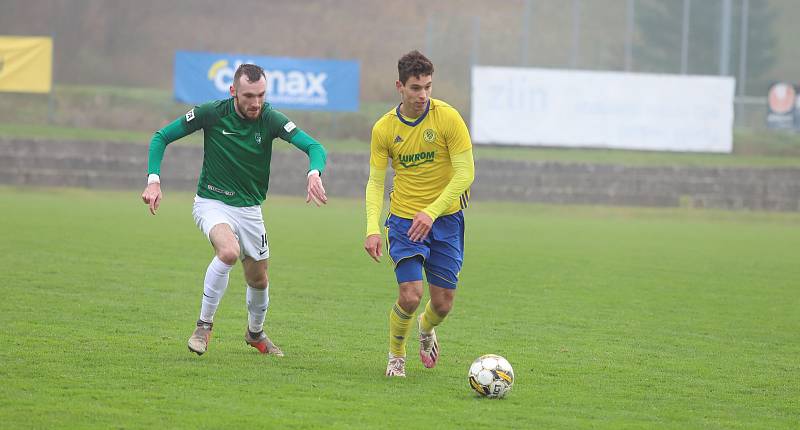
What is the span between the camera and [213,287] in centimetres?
753

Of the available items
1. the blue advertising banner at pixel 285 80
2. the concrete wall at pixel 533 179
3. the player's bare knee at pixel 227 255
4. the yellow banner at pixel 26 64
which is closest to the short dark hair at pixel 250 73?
the player's bare knee at pixel 227 255

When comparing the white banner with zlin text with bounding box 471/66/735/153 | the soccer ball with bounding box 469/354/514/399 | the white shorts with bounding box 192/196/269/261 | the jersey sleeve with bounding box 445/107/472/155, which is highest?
the white banner with zlin text with bounding box 471/66/735/153

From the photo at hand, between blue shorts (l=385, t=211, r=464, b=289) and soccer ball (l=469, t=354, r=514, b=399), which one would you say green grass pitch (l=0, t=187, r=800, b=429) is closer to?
soccer ball (l=469, t=354, r=514, b=399)

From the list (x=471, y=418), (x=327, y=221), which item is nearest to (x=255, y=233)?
(x=471, y=418)

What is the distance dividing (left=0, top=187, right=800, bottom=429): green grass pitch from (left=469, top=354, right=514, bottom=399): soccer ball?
108mm

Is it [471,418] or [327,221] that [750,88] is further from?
[471,418]

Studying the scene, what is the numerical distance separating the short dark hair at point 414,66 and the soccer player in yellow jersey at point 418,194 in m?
0.02

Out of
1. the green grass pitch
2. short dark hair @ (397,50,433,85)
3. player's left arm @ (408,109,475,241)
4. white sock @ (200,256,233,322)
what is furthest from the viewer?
white sock @ (200,256,233,322)

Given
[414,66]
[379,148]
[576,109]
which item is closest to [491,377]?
[379,148]

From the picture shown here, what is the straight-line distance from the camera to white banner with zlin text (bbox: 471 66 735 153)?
30.5m

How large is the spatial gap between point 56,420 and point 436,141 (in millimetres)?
3061

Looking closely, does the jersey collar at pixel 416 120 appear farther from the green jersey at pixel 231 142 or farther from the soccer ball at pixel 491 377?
the soccer ball at pixel 491 377

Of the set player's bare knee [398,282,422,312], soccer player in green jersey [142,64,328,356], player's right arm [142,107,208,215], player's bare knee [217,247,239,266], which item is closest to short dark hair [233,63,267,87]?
soccer player in green jersey [142,64,328,356]

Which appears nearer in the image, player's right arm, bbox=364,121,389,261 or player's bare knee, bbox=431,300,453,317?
player's right arm, bbox=364,121,389,261
